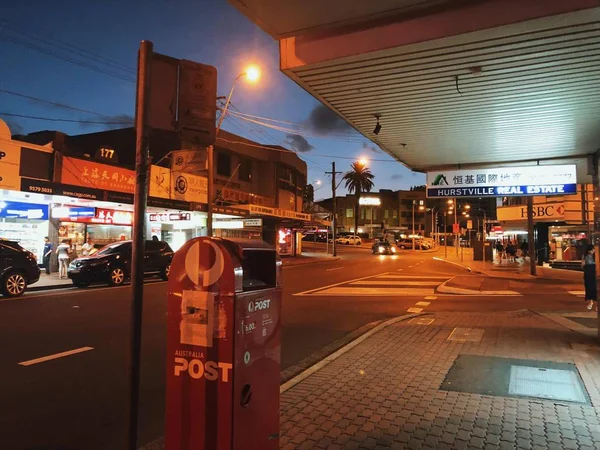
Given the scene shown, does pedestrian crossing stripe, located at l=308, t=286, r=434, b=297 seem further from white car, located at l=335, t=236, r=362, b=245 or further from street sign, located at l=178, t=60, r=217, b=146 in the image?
white car, located at l=335, t=236, r=362, b=245

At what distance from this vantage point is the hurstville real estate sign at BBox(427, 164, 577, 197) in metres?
10.8

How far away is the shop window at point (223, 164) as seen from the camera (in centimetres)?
3491

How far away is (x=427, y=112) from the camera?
7.67 meters

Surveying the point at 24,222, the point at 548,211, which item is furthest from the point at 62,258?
the point at 548,211

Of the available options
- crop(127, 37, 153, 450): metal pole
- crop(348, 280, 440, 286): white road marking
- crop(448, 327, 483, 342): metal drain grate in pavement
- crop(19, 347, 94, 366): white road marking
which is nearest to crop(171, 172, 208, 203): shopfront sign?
crop(348, 280, 440, 286): white road marking

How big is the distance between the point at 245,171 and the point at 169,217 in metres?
11.8

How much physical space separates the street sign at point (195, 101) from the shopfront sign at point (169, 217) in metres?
24.4

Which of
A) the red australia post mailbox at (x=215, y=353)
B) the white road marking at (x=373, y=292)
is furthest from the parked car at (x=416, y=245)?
the red australia post mailbox at (x=215, y=353)

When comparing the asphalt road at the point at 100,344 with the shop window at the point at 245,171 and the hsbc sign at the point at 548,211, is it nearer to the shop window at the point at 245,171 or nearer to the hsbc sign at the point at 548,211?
the hsbc sign at the point at 548,211

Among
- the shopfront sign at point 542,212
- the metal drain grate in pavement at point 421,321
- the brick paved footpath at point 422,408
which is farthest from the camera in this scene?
the shopfront sign at point 542,212

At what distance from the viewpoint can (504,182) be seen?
11.3m

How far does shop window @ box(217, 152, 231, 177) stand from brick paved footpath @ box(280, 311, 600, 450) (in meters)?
28.6

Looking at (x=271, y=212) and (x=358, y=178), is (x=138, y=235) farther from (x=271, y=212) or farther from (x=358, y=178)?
(x=358, y=178)

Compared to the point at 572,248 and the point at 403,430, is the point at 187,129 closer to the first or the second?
the point at 403,430
